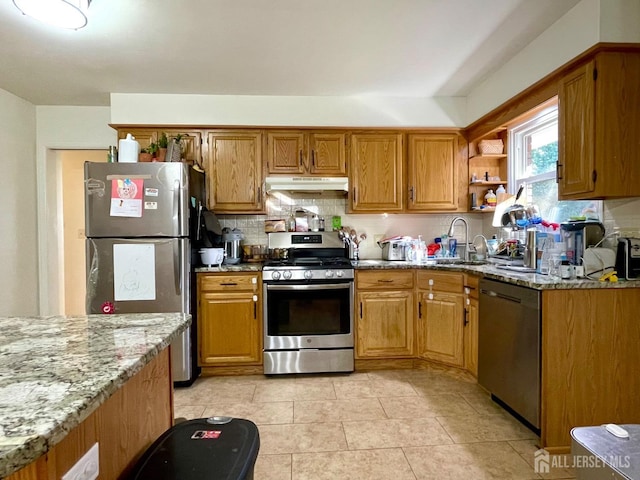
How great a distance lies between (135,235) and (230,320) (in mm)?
987

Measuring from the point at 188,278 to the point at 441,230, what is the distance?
97.9 inches

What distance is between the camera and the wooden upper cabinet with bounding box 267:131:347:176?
10.5 feet

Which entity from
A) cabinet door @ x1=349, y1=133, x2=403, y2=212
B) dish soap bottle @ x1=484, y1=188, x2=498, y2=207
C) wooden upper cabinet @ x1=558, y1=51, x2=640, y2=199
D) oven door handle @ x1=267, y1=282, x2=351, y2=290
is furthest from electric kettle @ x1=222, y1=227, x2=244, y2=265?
wooden upper cabinet @ x1=558, y1=51, x2=640, y2=199

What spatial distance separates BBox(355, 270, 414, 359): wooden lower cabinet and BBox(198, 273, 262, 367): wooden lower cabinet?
33.8 inches

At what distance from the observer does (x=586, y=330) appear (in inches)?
72.7

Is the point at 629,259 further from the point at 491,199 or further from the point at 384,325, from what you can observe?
the point at 384,325

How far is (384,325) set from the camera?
9.74 feet

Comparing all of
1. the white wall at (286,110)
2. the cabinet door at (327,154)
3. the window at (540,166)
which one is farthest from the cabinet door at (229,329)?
the window at (540,166)

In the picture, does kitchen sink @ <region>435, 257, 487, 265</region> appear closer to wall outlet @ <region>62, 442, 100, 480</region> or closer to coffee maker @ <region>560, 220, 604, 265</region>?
coffee maker @ <region>560, 220, 604, 265</region>

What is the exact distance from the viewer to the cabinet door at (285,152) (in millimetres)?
3211

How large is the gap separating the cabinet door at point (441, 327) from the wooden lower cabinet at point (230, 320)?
1.38 meters

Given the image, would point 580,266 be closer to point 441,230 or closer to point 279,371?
point 441,230

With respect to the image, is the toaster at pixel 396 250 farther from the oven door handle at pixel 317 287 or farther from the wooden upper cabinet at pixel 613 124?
the wooden upper cabinet at pixel 613 124

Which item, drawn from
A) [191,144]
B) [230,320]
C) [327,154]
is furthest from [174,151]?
[230,320]
